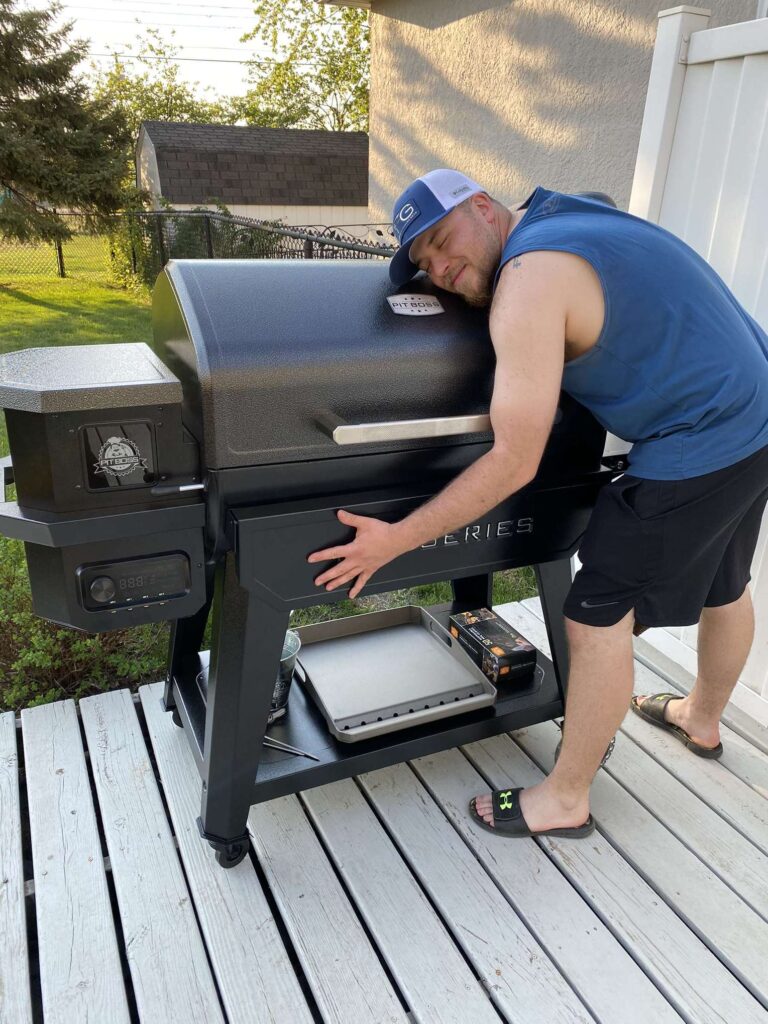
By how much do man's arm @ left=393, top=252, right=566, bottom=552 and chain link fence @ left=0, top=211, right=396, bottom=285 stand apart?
4.65 metres

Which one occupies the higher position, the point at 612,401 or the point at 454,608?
the point at 612,401

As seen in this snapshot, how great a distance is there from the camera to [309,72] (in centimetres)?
2314

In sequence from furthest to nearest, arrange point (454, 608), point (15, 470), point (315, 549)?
point (454, 608)
point (315, 549)
point (15, 470)

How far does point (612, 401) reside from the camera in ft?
4.49

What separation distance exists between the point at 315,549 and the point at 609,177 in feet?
12.7

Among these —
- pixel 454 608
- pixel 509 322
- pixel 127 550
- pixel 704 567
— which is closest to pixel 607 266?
pixel 509 322

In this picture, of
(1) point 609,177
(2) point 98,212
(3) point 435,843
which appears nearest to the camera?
(3) point 435,843

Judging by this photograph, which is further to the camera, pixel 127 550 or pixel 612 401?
pixel 612 401

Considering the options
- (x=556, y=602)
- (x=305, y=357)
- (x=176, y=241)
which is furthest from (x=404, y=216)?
(x=176, y=241)

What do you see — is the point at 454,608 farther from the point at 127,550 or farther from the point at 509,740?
the point at 127,550

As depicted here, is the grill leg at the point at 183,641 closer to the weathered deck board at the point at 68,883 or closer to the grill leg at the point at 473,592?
the weathered deck board at the point at 68,883

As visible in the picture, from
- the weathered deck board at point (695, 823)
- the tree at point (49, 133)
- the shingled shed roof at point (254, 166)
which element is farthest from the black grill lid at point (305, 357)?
the shingled shed roof at point (254, 166)

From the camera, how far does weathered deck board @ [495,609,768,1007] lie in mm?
1367

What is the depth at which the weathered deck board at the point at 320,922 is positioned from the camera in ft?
4.15
